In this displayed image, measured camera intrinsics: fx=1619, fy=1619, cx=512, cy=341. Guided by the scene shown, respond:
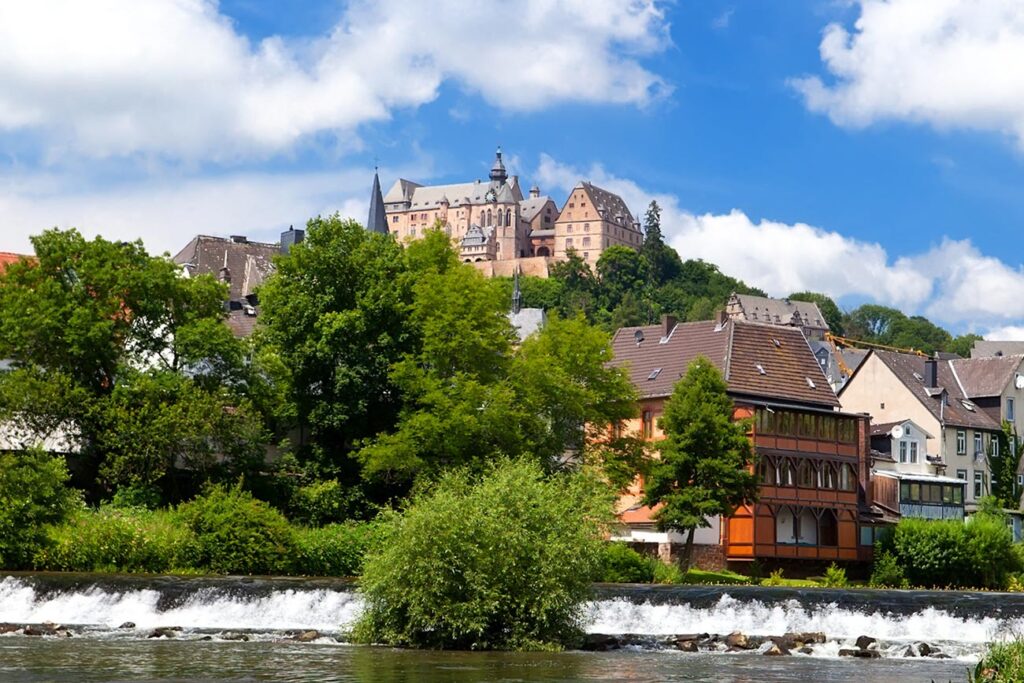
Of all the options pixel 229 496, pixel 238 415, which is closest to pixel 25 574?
pixel 229 496

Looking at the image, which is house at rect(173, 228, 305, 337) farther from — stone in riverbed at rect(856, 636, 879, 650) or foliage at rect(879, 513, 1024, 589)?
stone in riverbed at rect(856, 636, 879, 650)

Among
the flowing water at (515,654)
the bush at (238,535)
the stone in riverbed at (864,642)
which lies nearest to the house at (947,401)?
the flowing water at (515,654)

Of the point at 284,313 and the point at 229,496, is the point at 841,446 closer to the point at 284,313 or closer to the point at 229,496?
the point at 284,313

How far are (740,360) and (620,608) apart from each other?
32380mm

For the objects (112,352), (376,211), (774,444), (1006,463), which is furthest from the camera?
(376,211)

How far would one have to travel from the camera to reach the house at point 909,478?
87.6m

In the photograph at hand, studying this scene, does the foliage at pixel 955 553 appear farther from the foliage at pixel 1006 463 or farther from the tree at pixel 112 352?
the tree at pixel 112 352

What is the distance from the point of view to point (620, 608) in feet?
157

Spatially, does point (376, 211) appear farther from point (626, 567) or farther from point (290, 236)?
point (626, 567)

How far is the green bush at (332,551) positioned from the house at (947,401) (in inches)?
1984

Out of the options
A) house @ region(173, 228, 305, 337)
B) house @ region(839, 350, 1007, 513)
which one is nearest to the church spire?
house @ region(173, 228, 305, 337)

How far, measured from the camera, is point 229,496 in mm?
58062

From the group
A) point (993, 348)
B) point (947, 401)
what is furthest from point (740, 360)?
point (993, 348)

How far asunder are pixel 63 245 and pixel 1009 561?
44227 mm
